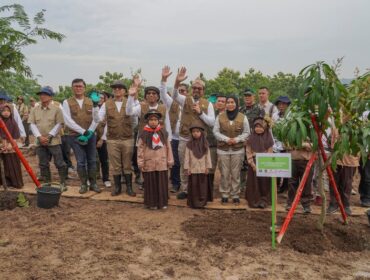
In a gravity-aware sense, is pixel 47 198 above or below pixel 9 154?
below

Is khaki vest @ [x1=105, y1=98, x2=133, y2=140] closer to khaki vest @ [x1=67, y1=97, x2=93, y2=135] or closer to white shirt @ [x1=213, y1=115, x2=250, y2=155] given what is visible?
khaki vest @ [x1=67, y1=97, x2=93, y2=135]

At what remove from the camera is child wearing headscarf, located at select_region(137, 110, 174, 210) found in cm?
584

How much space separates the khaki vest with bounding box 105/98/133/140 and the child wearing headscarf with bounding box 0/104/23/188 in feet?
6.56

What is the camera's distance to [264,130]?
5922 mm

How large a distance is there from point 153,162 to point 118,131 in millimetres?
956

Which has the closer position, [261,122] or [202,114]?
[261,122]

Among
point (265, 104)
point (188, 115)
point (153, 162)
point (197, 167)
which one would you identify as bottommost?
point (197, 167)

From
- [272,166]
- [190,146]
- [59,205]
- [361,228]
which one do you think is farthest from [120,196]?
[361,228]

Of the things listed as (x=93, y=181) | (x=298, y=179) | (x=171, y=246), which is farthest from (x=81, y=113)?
(x=298, y=179)

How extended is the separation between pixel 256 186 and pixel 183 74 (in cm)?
219

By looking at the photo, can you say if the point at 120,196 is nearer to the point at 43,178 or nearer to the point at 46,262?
the point at 43,178

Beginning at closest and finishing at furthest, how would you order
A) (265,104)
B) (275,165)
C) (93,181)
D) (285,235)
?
(275,165), (285,235), (93,181), (265,104)

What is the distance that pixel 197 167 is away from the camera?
594 cm

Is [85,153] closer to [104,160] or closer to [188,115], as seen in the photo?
[104,160]
